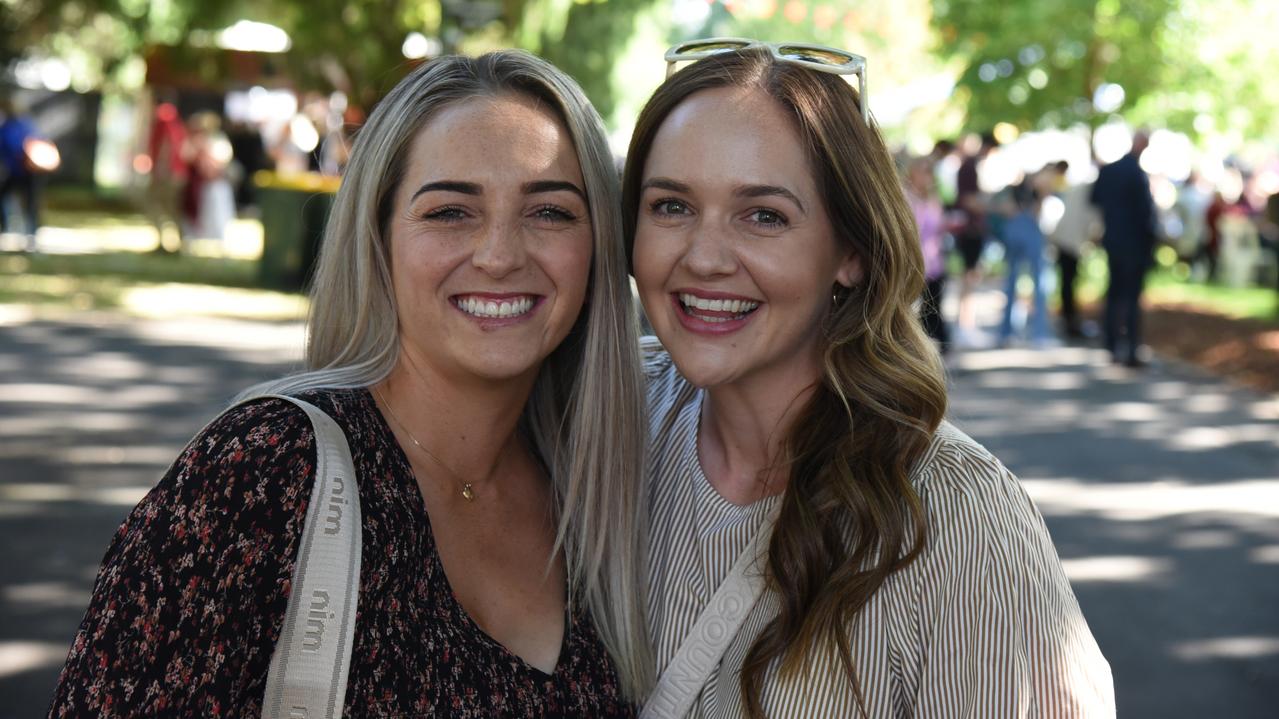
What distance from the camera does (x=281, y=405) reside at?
103 inches

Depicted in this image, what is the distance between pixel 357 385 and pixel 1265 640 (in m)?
5.16

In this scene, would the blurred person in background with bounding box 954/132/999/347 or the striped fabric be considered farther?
the blurred person in background with bounding box 954/132/999/347

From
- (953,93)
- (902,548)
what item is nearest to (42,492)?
(902,548)

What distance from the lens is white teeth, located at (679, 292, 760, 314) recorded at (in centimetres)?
294

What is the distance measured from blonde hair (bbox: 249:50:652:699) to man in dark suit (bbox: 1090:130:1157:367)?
13325mm

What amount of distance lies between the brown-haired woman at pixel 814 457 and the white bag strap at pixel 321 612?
2.45 feet

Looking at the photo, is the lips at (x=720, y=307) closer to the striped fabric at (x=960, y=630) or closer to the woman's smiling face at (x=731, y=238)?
the woman's smiling face at (x=731, y=238)

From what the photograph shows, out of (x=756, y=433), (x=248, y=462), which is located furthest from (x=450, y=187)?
(x=756, y=433)

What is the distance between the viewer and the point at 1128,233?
15.6 metres

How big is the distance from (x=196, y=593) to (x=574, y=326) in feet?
3.97

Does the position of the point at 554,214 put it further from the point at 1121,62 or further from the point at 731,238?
the point at 1121,62

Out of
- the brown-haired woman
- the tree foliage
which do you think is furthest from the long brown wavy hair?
the tree foliage

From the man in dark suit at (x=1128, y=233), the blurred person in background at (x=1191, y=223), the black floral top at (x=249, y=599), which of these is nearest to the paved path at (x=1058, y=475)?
the man in dark suit at (x=1128, y=233)

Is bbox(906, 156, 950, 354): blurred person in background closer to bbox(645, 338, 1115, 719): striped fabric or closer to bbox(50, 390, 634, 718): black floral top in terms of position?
bbox(645, 338, 1115, 719): striped fabric
